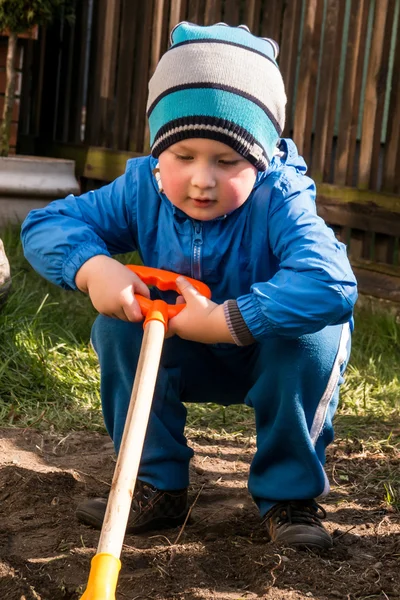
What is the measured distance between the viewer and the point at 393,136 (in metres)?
4.46

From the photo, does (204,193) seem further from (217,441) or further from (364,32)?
(364,32)

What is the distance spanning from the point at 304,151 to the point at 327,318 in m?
2.92

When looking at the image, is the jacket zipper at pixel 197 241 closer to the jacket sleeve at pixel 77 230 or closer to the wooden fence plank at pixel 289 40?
the jacket sleeve at pixel 77 230

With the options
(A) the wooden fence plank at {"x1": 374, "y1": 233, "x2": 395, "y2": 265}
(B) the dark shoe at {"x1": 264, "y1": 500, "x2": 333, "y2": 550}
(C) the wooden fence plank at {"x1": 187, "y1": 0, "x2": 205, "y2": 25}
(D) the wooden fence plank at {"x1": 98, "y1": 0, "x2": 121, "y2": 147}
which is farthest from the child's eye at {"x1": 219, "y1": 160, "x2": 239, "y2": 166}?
(D) the wooden fence plank at {"x1": 98, "y1": 0, "x2": 121, "y2": 147}

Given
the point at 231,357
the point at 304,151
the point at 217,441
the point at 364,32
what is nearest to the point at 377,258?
the point at 304,151

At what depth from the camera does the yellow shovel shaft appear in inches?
63.4

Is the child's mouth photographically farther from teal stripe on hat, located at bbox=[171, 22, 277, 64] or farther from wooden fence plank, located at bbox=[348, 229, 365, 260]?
wooden fence plank, located at bbox=[348, 229, 365, 260]

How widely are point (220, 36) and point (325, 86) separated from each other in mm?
2643

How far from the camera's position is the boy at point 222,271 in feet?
6.91

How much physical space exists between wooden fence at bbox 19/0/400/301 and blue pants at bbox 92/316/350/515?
2130 millimetres

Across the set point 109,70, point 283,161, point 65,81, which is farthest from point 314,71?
point 283,161

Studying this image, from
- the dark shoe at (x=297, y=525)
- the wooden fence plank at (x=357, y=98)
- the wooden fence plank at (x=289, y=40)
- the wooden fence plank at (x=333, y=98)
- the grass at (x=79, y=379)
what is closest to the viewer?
the dark shoe at (x=297, y=525)

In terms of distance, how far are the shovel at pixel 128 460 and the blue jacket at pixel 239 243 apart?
6.4 inches

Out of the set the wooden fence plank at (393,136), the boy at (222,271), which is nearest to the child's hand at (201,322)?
the boy at (222,271)
